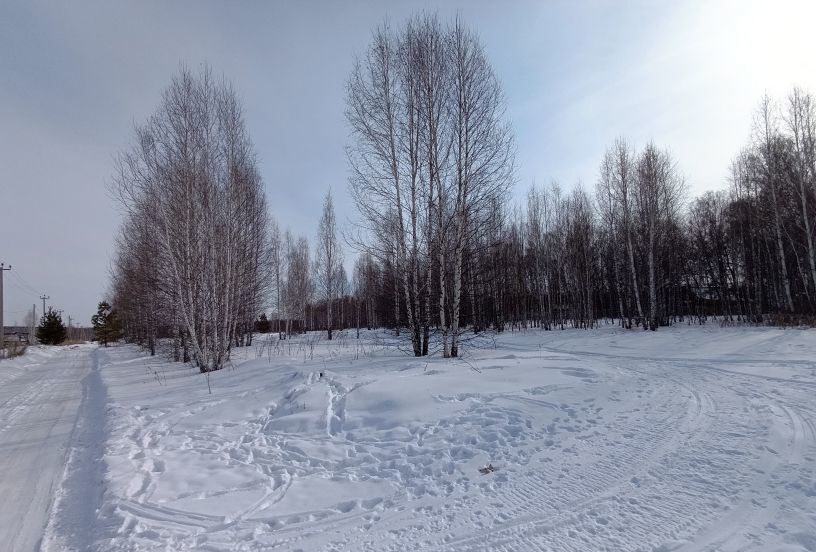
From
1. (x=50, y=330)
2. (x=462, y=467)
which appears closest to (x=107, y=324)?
(x=50, y=330)

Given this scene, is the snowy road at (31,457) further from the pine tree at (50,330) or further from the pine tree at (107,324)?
the pine tree at (50,330)

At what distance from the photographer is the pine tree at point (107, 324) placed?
48381mm

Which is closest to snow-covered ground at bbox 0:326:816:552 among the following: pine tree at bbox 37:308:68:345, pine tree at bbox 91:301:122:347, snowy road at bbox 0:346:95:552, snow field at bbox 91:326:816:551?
snow field at bbox 91:326:816:551

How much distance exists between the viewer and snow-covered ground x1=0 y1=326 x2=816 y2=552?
3102mm

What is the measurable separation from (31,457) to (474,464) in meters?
6.22

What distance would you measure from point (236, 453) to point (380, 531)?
2920mm

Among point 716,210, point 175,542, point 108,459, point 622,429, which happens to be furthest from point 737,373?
point 716,210

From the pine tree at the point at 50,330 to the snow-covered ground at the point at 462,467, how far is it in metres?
62.2

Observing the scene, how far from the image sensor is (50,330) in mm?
54469

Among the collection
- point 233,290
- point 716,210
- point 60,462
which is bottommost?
point 60,462

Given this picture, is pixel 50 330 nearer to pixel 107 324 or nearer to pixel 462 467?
pixel 107 324

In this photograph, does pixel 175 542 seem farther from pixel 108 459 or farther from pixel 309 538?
pixel 108 459

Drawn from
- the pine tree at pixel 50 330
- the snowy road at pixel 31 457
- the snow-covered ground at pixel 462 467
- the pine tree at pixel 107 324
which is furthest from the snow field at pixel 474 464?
the pine tree at pixel 50 330

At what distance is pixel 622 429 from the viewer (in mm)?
5211
